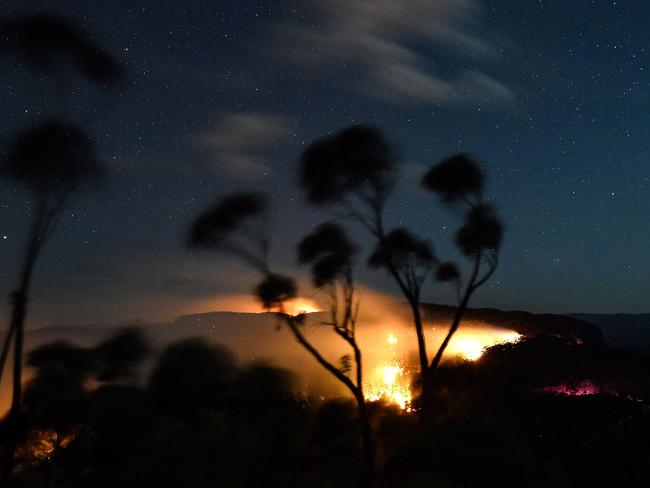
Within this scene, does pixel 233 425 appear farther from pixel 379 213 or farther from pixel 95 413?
pixel 379 213

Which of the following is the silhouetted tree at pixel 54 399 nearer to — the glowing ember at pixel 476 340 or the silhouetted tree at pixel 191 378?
the silhouetted tree at pixel 191 378

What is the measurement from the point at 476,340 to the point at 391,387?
752 inches

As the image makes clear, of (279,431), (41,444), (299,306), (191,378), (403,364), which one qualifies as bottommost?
(279,431)

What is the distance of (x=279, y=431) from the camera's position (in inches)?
902

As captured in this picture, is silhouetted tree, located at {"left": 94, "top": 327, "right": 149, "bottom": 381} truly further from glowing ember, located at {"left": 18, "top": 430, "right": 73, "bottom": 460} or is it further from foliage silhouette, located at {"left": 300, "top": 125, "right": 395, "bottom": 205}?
foliage silhouette, located at {"left": 300, "top": 125, "right": 395, "bottom": 205}

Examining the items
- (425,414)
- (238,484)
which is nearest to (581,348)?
(425,414)

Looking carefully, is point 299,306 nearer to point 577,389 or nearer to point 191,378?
point 191,378

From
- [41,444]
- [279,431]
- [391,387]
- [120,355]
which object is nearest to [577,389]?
[391,387]

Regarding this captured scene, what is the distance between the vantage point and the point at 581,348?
39781 millimetres

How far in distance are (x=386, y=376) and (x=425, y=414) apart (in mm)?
23044

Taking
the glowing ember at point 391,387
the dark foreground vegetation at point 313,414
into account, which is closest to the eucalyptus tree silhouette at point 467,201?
the dark foreground vegetation at point 313,414

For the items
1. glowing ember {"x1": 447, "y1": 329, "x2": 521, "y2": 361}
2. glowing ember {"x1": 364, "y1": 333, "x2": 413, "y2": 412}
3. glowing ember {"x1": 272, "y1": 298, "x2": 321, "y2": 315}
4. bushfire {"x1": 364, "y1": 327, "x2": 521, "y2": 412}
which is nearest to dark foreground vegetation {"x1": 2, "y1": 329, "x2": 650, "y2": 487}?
glowing ember {"x1": 364, "y1": 333, "x2": 413, "y2": 412}

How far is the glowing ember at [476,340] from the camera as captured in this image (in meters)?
44.6

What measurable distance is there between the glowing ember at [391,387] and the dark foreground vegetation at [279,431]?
78.6 inches
